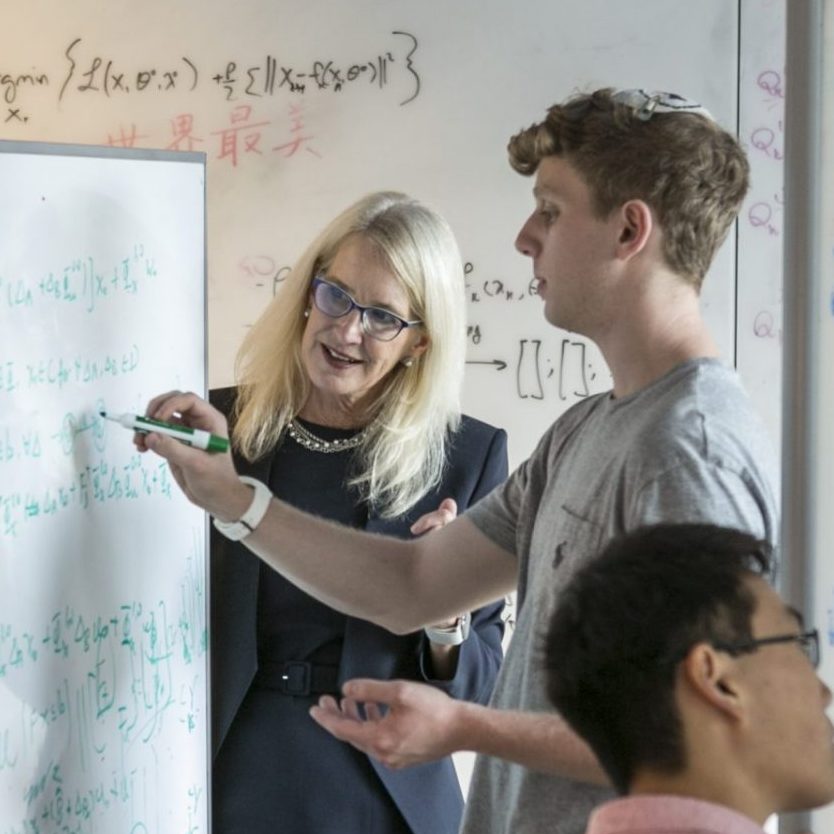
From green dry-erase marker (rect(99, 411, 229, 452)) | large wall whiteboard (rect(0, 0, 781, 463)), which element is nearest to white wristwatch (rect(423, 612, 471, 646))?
green dry-erase marker (rect(99, 411, 229, 452))

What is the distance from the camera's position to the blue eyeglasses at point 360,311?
1795 millimetres

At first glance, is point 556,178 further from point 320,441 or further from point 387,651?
point 387,651

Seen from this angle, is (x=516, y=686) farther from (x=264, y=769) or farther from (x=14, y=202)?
(x=14, y=202)

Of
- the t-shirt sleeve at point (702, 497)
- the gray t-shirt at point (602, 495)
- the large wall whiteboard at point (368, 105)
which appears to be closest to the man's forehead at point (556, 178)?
the gray t-shirt at point (602, 495)

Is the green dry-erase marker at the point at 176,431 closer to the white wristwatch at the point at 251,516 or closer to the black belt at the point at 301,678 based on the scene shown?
the white wristwatch at the point at 251,516

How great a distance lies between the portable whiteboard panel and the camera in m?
1.59

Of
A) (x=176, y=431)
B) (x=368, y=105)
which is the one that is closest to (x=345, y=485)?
(x=176, y=431)

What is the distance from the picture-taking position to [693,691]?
3.15 ft

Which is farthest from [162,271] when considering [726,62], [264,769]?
[726,62]

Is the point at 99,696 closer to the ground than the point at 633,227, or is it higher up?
closer to the ground

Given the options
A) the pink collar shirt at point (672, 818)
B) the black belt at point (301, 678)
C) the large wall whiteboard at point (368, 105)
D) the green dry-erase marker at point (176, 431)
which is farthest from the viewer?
the large wall whiteboard at point (368, 105)

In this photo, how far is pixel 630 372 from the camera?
4.51 ft

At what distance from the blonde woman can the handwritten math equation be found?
0.87 m

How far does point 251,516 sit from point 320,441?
0.21 metres
